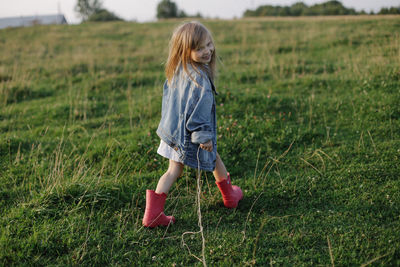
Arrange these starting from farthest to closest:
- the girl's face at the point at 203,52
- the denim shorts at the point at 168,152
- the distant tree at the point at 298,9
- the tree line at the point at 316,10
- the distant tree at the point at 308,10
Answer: the distant tree at the point at 298,9, the distant tree at the point at 308,10, the tree line at the point at 316,10, the denim shorts at the point at 168,152, the girl's face at the point at 203,52

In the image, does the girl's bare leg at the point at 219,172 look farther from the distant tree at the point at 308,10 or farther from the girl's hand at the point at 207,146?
the distant tree at the point at 308,10

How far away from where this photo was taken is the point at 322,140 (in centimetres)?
448

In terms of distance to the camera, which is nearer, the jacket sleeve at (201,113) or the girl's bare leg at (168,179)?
the jacket sleeve at (201,113)

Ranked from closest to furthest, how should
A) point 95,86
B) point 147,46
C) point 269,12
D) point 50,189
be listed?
point 50,189 < point 95,86 < point 147,46 < point 269,12

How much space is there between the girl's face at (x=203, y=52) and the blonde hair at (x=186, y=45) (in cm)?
3

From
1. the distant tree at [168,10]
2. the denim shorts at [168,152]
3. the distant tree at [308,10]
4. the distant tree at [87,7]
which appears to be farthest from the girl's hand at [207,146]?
the distant tree at [87,7]

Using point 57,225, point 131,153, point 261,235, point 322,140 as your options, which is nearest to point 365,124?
point 322,140

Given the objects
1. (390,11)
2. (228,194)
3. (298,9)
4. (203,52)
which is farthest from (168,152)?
(298,9)

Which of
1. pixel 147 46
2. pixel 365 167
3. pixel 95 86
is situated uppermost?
pixel 147 46

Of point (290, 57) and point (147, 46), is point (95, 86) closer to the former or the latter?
point (290, 57)

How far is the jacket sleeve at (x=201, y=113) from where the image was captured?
8.82 ft

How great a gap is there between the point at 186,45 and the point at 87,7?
2899 inches

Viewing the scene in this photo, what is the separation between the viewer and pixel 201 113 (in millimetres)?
2693

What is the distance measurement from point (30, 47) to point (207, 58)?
48.5 ft
